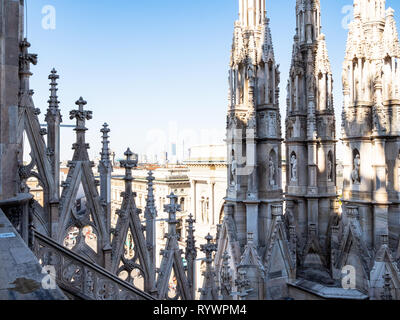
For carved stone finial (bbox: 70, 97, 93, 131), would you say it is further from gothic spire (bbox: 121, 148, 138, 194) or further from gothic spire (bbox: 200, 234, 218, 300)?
gothic spire (bbox: 200, 234, 218, 300)

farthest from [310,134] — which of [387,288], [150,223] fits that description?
[150,223]

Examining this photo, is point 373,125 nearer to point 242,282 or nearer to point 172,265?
point 242,282

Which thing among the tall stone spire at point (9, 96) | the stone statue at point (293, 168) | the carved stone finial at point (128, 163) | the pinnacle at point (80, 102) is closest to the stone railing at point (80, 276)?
the tall stone spire at point (9, 96)

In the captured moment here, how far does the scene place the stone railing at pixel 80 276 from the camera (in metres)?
Answer: 5.91

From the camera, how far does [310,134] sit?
47.9ft

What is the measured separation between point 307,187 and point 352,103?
360cm

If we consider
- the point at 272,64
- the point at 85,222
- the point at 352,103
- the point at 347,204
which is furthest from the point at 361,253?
the point at 85,222

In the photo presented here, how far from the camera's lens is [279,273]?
1170cm

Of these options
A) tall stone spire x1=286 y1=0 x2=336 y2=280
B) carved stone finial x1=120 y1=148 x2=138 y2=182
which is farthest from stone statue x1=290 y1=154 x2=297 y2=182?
carved stone finial x1=120 y1=148 x2=138 y2=182

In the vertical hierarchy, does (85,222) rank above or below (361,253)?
above

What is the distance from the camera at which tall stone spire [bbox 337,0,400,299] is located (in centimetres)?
1250

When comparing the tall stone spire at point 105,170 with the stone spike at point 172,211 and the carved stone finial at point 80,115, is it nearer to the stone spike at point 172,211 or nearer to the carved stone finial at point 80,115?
the carved stone finial at point 80,115

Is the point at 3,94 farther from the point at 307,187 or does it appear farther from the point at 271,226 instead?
the point at 307,187

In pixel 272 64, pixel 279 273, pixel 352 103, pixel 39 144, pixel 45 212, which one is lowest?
pixel 279 273
